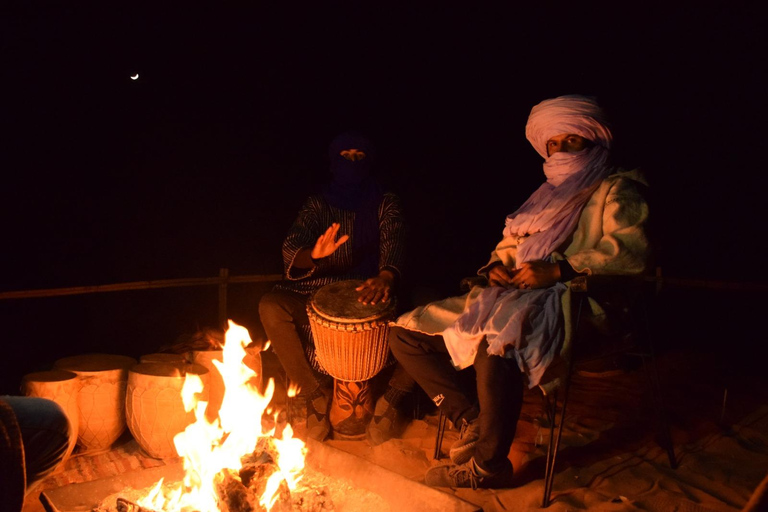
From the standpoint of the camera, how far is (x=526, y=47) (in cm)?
694

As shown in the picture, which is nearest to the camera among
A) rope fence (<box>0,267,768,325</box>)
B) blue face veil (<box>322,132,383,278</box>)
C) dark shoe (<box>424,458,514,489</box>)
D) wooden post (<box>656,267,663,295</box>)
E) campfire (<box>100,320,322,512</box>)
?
campfire (<box>100,320,322,512</box>)

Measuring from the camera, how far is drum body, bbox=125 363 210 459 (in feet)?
11.2

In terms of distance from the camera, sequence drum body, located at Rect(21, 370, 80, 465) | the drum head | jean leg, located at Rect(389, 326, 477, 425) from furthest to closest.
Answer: the drum head, drum body, located at Rect(21, 370, 80, 465), jean leg, located at Rect(389, 326, 477, 425)

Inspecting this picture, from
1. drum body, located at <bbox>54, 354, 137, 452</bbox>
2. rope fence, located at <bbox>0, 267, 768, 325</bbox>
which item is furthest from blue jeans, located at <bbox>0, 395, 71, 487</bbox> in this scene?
rope fence, located at <bbox>0, 267, 768, 325</bbox>

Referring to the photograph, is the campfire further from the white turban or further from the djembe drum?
the white turban

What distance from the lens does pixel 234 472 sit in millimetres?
2564

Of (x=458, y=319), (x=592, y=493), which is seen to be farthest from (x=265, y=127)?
(x=592, y=493)

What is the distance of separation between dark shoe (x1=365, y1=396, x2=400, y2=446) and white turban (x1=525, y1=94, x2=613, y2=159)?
76.3 inches

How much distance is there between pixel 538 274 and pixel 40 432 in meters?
2.21

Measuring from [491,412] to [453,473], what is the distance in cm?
39

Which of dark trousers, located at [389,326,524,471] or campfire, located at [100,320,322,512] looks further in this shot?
dark trousers, located at [389,326,524,471]

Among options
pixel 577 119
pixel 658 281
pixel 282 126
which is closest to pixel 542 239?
pixel 577 119

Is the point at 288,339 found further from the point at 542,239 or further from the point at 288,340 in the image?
the point at 542,239

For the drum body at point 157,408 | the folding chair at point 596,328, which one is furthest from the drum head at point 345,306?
the folding chair at point 596,328
